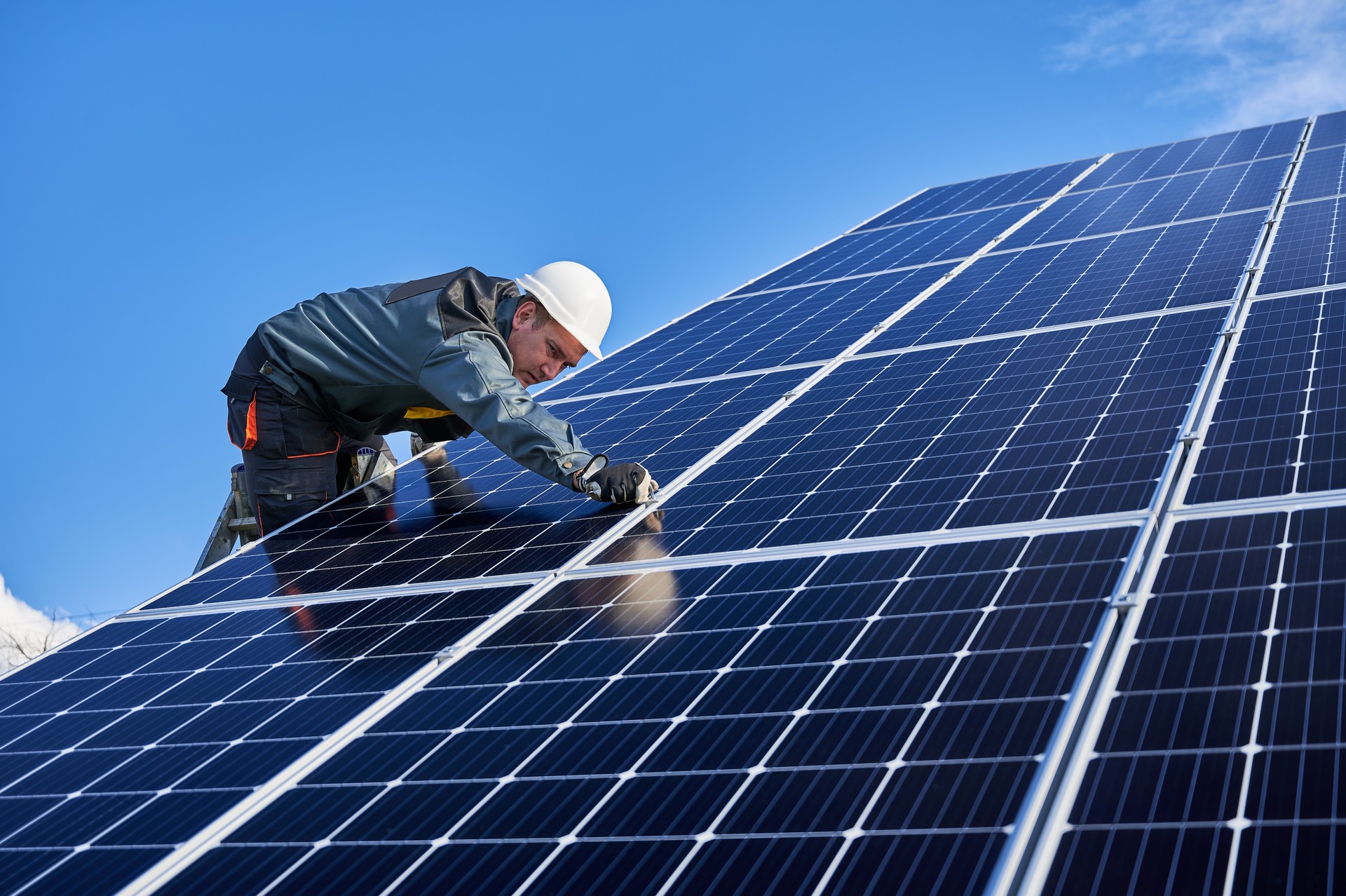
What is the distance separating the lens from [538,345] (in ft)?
29.0

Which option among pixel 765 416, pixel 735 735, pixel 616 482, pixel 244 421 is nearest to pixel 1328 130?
pixel 765 416

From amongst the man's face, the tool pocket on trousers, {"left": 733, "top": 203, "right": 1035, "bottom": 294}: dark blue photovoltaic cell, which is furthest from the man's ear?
{"left": 733, "top": 203, "right": 1035, "bottom": 294}: dark blue photovoltaic cell

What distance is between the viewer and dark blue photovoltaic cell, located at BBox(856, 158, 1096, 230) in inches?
721

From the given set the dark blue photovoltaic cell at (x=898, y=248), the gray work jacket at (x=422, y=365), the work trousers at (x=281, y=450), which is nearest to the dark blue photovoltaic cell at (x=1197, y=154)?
the dark blue photovoltaic cell at (x=898, y=248)

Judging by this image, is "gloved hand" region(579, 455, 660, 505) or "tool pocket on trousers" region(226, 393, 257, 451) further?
"tool pocket on trousers" region(226, 393, 257, 451)

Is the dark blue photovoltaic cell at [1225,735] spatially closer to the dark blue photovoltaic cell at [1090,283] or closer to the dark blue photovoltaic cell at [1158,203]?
the dark blue photovoltaic cell at [1090,283]

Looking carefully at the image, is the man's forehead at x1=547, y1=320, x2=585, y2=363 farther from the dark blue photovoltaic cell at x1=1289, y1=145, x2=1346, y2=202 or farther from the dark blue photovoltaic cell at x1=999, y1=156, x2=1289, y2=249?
the dark blue photovoltaic cell at x1=1289, y1=145, x2=1346, y2=202

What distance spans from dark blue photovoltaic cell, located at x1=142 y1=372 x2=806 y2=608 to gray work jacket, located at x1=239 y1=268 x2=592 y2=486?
0.41 meters

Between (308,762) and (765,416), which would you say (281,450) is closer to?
(765,416)

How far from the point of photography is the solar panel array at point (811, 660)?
3.61 m

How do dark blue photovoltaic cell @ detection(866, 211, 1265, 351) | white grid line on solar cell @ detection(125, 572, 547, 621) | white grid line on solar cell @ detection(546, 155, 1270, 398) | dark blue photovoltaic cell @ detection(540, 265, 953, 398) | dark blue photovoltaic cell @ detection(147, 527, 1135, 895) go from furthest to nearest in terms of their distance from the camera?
white grid line on solar cell @ detection(546, 155, 1270, 398) → dark blue photovoltaic cell @ detection(540, 265, 953, 398) → dark blue photovoltaic cell @ detection(866, 211, 1265, 351) → white grid line on solar cell @ detection(125, 572, 547, 621) → dark blue photovoltaic cell @ detection(147, 527, 1135, 895)

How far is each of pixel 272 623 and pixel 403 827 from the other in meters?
2.96

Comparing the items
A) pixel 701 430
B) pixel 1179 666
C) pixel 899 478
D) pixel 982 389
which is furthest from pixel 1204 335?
pixel 1179 666

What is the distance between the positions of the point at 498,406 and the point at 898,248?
9.69 meters
